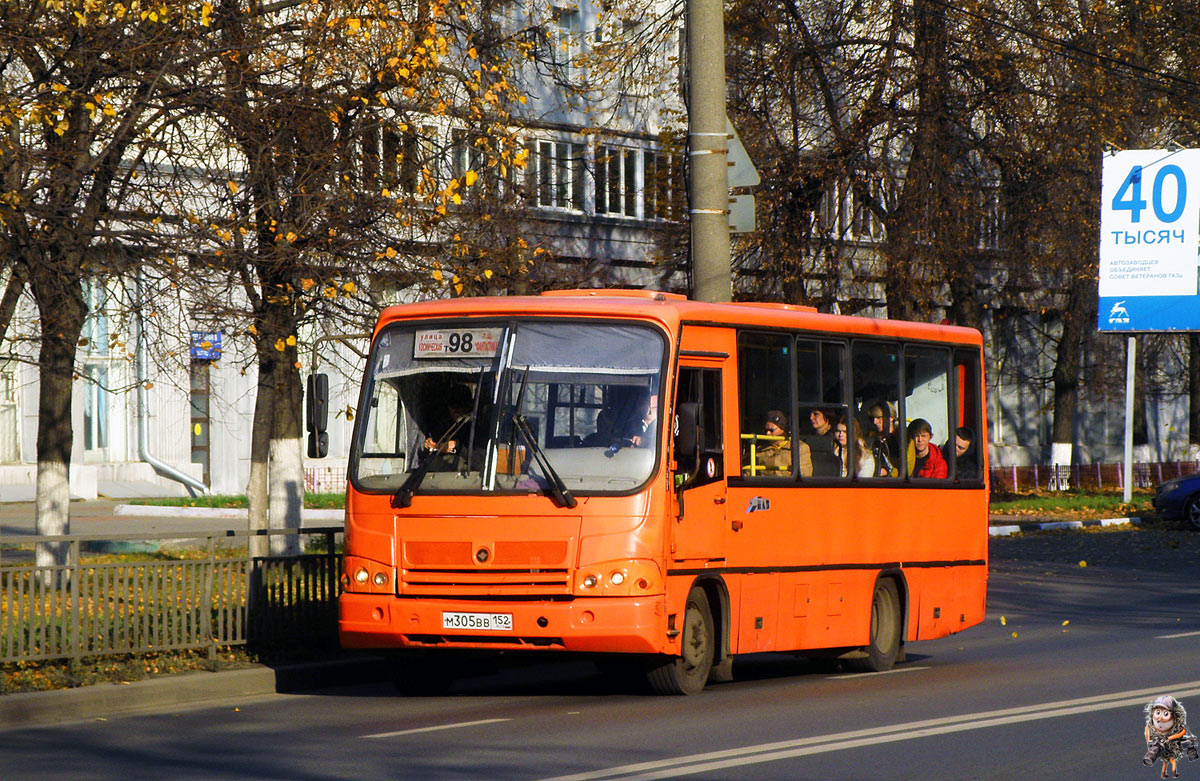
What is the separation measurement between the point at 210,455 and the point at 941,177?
1998cm

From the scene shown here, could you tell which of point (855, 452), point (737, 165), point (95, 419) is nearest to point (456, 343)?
point (855, 452)

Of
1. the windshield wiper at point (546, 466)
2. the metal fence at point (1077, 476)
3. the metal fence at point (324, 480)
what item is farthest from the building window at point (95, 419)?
the windshield wiper at point (546, 466)

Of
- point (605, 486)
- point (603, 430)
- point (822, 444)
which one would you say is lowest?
point (605, 486)

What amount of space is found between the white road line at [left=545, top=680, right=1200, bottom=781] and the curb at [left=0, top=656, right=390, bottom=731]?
4.27 m

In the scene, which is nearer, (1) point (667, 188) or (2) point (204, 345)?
(2) point (204, 345)

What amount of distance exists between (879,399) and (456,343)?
13.0 ft

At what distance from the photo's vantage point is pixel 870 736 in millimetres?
9719

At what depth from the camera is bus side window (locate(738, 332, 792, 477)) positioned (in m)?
12.6

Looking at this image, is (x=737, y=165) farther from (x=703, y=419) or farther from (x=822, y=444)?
(x=703, y=419)

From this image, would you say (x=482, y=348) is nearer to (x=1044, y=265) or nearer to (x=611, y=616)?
(x=611, y=616)

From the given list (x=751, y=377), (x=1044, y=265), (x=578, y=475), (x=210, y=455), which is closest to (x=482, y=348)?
(x=578, y=475)

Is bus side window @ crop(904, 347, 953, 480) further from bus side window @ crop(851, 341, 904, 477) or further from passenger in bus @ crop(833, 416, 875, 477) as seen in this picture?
passenger in bus @ crop(833, 416, 875, 477)

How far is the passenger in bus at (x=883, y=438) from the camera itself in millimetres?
14102

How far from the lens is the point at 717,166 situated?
15.0m
